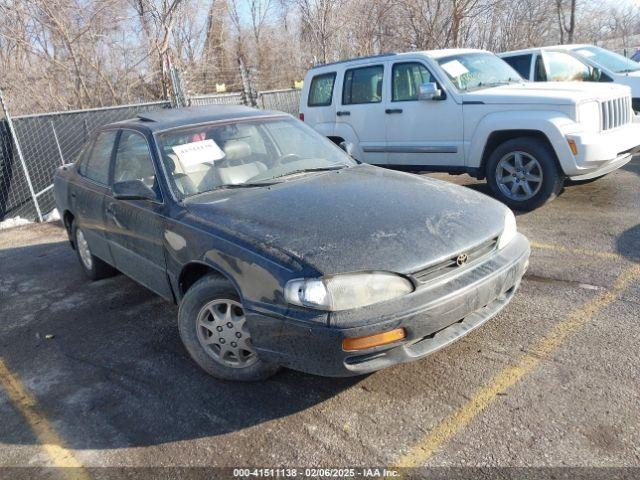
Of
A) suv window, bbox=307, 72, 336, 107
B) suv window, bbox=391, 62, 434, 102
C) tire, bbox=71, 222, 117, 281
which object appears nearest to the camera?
tire, bbox=71, 222, 117, 281

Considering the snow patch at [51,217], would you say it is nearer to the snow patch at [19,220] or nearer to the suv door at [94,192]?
the snow patch at [19,220]

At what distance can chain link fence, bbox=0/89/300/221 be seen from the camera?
838 centimetres

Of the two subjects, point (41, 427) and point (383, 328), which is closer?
point (383, 328)

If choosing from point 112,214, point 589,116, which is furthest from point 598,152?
point 112,214

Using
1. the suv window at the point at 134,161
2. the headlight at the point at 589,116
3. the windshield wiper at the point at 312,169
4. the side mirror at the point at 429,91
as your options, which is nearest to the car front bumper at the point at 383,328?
the windshield wiper at the point at 312,169

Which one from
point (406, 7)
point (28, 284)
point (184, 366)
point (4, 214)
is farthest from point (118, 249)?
point (406, 7)

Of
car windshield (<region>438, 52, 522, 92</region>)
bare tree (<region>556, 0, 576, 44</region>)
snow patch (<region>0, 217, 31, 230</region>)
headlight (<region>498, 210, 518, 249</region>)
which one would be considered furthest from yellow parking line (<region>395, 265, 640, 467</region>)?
bare tree (<region>556, 0, 576, 44</region>)

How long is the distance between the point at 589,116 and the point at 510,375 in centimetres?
390

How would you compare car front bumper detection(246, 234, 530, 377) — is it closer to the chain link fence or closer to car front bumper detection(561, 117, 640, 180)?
car front bumper detection(561, 117, 640, 180)

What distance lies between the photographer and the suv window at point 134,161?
3.81 meters

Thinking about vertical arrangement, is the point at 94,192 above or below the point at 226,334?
above

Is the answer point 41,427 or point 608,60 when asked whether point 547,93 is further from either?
point 608,60

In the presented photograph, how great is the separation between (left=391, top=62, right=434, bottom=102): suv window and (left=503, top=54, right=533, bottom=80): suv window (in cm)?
337

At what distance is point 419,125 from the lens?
692 cm
